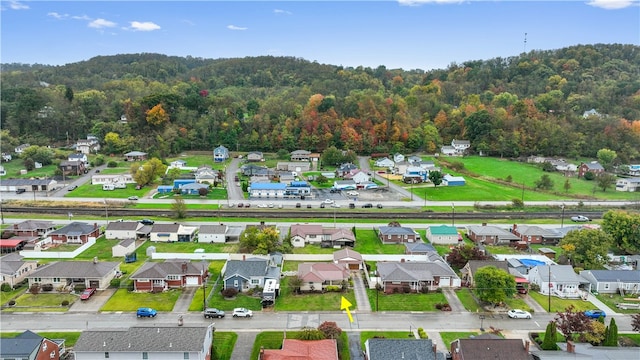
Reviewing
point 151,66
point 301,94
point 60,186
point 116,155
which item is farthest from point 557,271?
point 151,66

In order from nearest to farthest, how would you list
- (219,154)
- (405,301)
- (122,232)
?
(405,301) → (122,232) → (219,154)

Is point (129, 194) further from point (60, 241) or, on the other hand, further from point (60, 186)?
point (60, 241)

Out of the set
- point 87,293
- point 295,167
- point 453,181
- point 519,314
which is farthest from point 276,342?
point 295,167

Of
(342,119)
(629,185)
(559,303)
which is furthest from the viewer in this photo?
(342,119)

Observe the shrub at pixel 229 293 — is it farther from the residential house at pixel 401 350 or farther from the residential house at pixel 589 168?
the residential house at pixel 589 168

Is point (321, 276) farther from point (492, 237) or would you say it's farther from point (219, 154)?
point (219, 154)

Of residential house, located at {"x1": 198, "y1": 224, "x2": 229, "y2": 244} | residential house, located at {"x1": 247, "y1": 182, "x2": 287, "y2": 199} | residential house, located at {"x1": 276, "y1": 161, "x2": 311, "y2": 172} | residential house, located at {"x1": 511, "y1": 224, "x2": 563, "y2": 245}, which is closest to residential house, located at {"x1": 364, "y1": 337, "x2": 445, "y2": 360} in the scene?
residential house, located at {"x1": 198, "y1": 224, "x2": 229, "y2": 244}

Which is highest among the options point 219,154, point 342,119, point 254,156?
point 342,119
